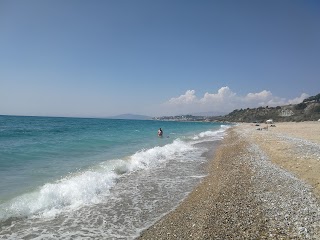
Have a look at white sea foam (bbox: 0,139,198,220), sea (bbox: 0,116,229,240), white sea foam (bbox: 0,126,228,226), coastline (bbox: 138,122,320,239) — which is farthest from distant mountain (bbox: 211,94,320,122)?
white sea foam (bbox: 0,139,198,220)

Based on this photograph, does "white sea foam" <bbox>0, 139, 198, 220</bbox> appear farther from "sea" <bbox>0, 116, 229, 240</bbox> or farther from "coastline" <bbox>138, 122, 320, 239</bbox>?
"coastline" <bbox>138, 122, 320, 239</bbox>

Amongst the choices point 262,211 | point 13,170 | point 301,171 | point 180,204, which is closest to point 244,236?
point 262,211

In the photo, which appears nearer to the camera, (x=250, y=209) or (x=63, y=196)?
(x=250, y=209)

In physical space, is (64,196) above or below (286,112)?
below

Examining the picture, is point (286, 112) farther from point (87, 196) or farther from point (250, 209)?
point (87, 196)

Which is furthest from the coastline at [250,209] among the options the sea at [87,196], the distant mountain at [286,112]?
the distant mountain at [286,112]

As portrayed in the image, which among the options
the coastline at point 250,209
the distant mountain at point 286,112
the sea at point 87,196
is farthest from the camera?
the distant mountain at point 286,112

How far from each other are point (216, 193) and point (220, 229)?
4.00 meters

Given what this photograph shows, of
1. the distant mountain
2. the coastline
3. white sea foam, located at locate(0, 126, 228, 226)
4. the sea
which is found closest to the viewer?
the coastline

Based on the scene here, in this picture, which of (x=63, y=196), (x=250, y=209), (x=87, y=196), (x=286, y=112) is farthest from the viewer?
(x=286, y=112)

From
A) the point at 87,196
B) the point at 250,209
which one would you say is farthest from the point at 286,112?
the point at 87,196

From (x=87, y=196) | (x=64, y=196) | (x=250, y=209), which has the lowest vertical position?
(x=87, y=196)

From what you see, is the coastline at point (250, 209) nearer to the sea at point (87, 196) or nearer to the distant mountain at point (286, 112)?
the sea at point (87, 196)

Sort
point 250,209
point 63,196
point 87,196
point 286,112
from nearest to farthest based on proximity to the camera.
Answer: point 250,209, point 63,196, point 87,196, point 286,112
